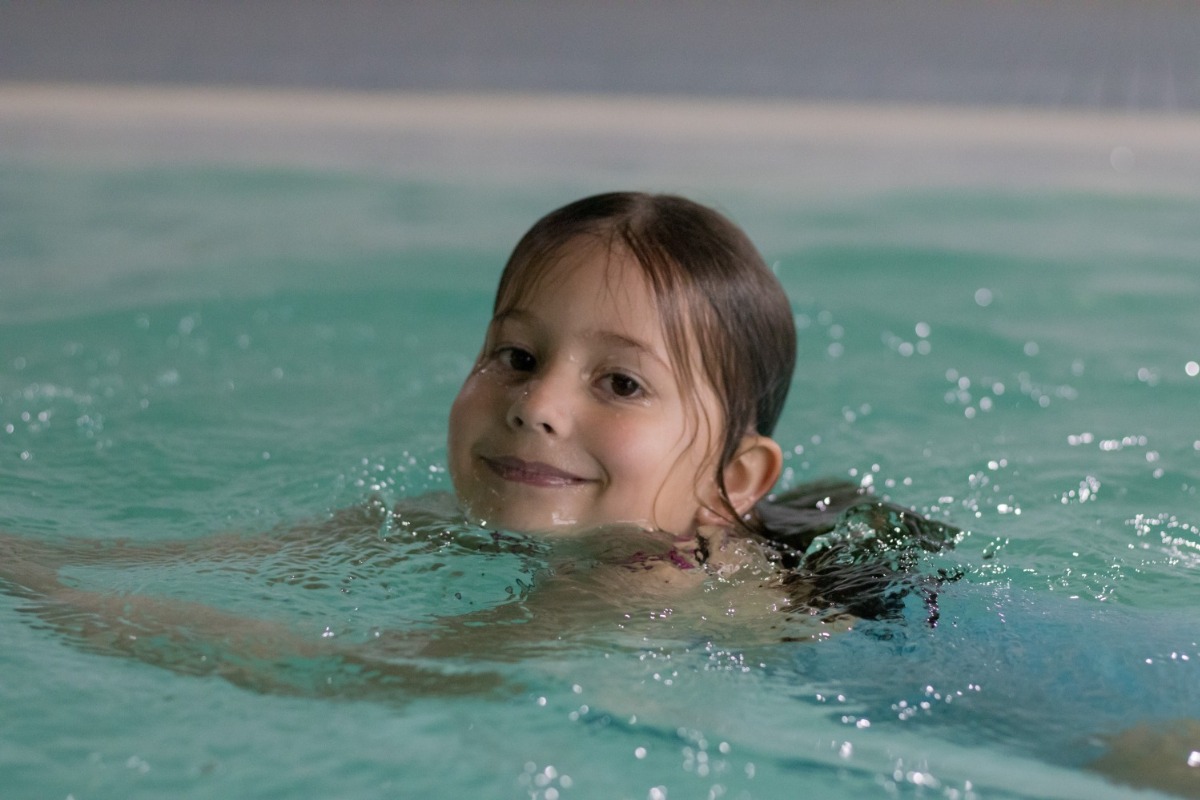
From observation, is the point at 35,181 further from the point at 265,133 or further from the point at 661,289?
the point at 661,289

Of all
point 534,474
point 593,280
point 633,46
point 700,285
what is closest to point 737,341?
point 700,285

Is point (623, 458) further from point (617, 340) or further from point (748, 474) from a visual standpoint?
point (748, 474)

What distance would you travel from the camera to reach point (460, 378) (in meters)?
2.97

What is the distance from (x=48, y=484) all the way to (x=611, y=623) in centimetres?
108

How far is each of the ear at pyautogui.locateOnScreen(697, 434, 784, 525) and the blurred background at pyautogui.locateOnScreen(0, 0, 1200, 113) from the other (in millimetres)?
4443

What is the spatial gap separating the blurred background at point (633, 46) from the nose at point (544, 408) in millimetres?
4642

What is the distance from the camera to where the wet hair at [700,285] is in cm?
182

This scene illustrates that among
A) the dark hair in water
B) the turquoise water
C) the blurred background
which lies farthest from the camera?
the blurred background

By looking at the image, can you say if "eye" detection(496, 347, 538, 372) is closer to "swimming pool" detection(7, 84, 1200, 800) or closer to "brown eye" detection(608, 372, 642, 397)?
"brown eye" detection(608, 372, 642, 397)

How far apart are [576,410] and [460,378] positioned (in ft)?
4.11

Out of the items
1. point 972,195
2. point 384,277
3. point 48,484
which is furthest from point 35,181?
point 972,195

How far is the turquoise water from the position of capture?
4.48 ft

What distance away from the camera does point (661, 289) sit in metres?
1.80

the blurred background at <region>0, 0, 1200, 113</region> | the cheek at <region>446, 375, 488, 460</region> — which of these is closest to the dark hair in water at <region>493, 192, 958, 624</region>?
the cheek at <region>446, 375, 488, 460</region>
